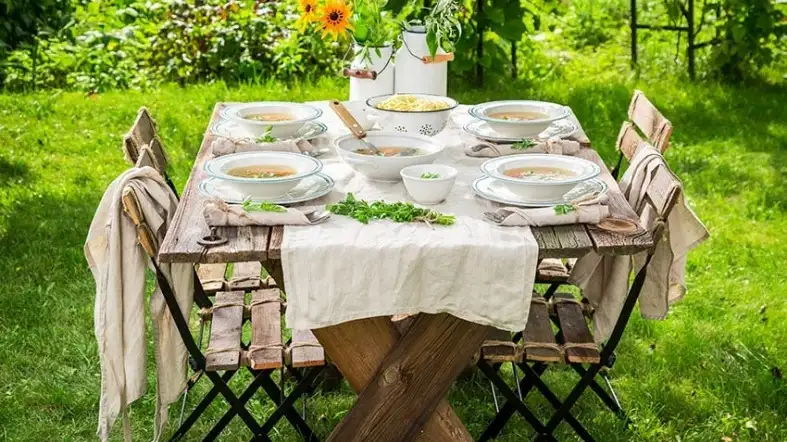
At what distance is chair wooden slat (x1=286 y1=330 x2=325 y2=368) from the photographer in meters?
3.13

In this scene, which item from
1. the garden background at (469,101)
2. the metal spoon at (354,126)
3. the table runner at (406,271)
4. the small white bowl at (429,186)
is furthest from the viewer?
the garden background at (469,101)

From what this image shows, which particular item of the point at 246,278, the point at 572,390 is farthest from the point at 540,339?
the point at 246,278

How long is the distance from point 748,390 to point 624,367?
453mm

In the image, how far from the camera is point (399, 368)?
120 inches

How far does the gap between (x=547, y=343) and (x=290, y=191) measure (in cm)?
86

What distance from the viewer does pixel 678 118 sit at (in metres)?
6.95

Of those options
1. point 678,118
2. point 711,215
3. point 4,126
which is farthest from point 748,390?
point 4,126

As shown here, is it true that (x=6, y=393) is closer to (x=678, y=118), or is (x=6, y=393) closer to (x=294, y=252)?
(x=294, y=252)

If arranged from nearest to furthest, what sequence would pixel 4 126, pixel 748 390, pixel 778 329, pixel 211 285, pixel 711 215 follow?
pixel 211 285 → pixel 748 390 → pixel 778 329 → pixel 711 215 → pixel 4 126

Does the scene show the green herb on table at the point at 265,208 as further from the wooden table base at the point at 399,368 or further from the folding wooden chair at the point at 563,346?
the folding wooden chair at the point at 563,346

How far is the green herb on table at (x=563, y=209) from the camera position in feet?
9.42

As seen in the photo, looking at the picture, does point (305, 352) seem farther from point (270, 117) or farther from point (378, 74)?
point (378, 74)

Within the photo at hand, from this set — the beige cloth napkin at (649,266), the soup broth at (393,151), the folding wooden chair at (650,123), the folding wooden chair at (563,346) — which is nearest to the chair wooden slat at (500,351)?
the folding wooden chair at (563,346)

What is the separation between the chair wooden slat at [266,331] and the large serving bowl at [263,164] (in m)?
0.47
